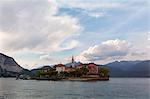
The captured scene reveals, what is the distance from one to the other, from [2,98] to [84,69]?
7874 cm

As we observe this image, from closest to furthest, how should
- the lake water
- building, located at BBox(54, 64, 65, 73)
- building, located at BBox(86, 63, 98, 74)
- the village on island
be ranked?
the lake water
the village on island
building, located at BBox(86, 63, 98, 74)
building, located at BBox(54, 64, 65, 73)

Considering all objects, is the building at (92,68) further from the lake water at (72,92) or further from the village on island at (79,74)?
the lake water at (72,92)

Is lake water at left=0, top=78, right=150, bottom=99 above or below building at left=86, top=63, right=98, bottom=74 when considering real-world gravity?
below

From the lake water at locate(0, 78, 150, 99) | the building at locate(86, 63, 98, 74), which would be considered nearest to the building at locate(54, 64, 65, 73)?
the building at locate(86, 63, 98, 74)

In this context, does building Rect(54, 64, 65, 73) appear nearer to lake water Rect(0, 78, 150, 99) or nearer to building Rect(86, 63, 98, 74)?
building Rect(86, 63, 98, 74)

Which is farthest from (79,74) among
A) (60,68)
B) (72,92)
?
(72,92)

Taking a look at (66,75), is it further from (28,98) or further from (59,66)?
(28,98)

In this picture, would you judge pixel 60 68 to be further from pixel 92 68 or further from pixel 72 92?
pixel 72 92

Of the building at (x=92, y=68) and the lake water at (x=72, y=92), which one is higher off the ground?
the building at (x=92, y=68)

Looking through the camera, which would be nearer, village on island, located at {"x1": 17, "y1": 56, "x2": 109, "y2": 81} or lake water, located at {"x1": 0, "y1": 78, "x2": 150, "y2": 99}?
lake water, located at {"x1": 0, "y1": 78, "x2": 150, "y2": 99}

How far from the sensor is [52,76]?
118312 millimetres

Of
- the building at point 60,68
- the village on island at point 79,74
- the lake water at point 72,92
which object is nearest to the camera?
the lake water at point 72,92

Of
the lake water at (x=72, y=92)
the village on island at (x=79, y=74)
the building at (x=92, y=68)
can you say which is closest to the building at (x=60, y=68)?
the village on island at (x=79, y=74)

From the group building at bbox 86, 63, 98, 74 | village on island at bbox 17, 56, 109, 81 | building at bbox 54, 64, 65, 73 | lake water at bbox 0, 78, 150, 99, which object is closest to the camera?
lake water at bbox 0, 78, 150, 99
